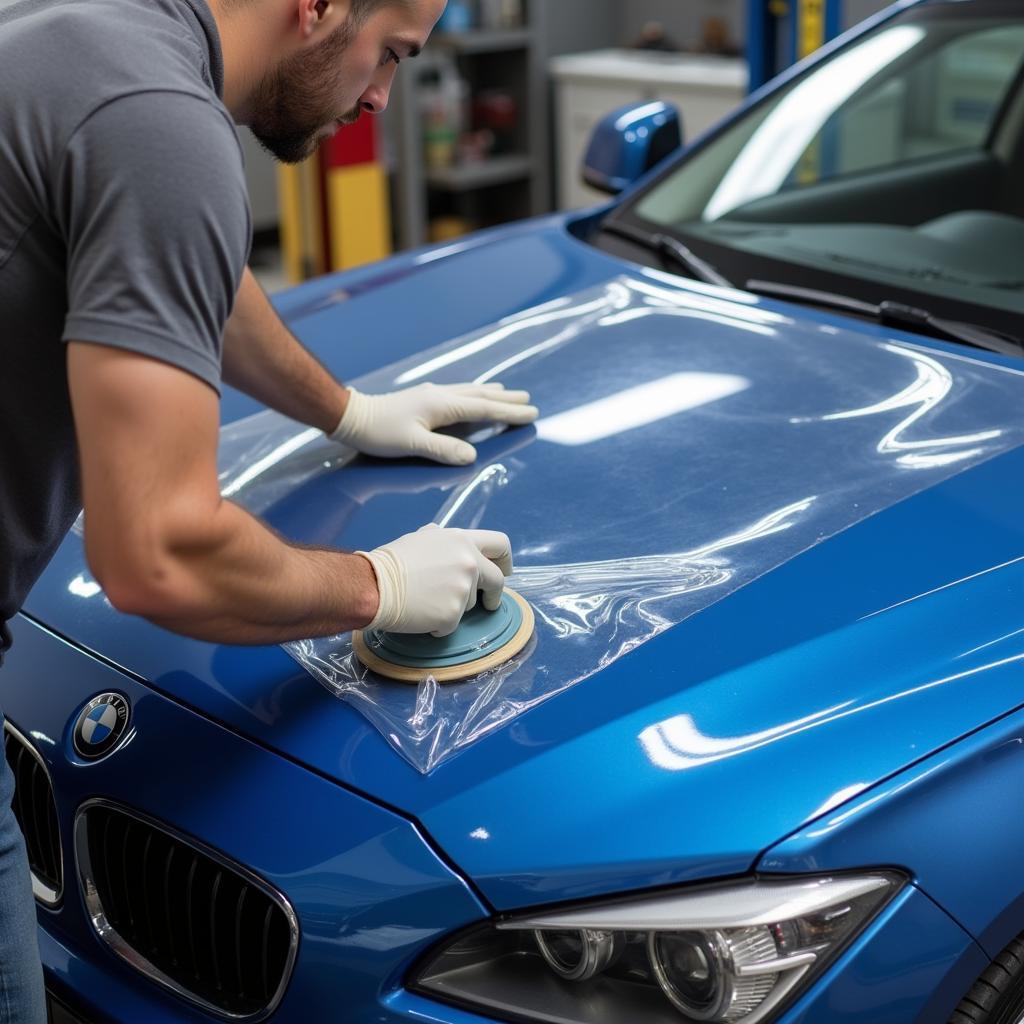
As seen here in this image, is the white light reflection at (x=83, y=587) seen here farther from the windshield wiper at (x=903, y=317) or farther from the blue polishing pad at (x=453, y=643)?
the windshield wiper at (x=903, y=317)

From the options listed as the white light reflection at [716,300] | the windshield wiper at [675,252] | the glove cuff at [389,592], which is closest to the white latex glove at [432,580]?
the glove cuff at [389,592]

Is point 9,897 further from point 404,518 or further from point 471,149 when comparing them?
point 471,149

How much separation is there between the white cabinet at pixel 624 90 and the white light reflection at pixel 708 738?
4.05 meters

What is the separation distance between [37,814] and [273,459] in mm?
541

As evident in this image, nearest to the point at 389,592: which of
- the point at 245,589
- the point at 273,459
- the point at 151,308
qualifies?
the point at 245,589

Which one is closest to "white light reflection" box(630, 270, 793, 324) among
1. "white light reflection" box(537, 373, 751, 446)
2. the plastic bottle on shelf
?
"white light reflection" box(537, 373, 751, 446)

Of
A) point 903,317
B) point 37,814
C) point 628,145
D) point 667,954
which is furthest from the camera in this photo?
point 628,145

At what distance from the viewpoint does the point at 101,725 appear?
1439 millimetres

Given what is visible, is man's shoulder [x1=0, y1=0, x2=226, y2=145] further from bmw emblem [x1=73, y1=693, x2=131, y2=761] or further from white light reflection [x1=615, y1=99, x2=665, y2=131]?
white light reflection [x1=615, y1=99, x2=665, y2=131]

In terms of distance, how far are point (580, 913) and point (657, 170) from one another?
5.51ft

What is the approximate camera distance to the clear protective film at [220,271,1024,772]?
1397mm

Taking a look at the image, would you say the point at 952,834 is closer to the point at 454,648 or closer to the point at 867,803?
the point at 867,803

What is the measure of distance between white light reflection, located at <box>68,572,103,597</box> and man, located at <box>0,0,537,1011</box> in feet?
0.84

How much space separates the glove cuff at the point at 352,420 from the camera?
1.82 m
